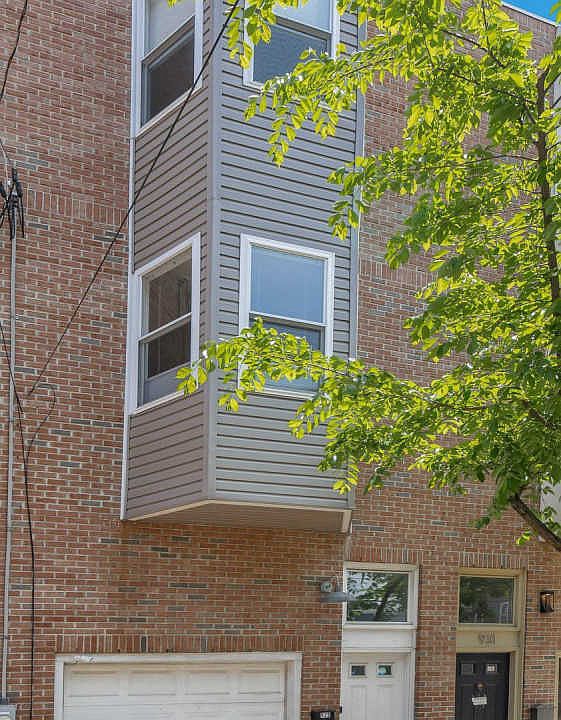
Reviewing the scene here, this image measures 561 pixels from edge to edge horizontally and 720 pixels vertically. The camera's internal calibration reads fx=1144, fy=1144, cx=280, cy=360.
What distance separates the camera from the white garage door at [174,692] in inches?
470

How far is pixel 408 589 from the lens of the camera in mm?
14219

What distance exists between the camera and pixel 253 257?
39.0ft

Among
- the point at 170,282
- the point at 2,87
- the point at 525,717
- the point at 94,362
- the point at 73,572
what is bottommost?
the point at 525,717

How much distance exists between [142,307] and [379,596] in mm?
4628

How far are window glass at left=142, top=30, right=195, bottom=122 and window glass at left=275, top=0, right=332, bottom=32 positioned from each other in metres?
1.10

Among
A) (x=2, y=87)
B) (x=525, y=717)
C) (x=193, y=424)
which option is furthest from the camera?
(x=525, y=717)

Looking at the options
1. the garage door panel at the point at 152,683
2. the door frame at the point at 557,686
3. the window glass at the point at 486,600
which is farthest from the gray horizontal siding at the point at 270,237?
the door frame at the point at 557,686

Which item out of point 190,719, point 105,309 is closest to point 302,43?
point 105,309

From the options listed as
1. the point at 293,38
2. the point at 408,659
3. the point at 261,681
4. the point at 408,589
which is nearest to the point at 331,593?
the point at 261,681

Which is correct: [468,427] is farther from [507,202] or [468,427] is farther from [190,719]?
[190,719]

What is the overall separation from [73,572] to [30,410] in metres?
1.74

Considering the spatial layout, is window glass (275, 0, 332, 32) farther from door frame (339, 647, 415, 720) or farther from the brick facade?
door frame (339, 647, 415, 720)

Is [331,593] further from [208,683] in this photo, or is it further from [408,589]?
[208,683]

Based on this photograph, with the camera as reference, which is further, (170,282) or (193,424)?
(170,282)
